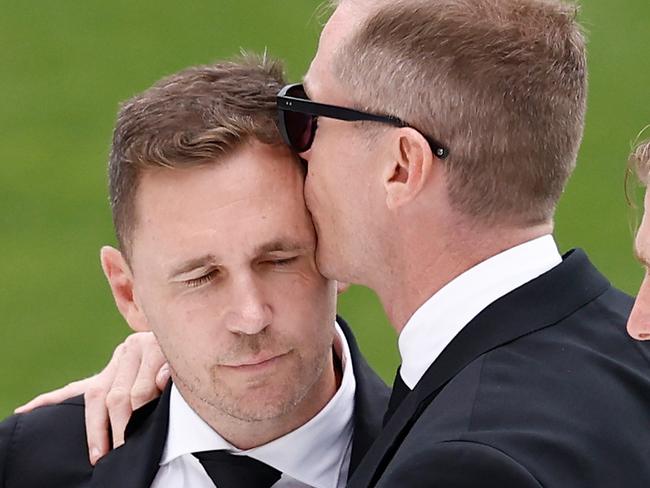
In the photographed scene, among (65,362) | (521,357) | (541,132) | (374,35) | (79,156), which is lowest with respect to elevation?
(65,362)

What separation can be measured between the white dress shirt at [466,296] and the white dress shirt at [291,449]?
1.49 ft

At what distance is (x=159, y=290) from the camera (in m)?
4.22

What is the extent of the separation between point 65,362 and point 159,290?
16.6 ft

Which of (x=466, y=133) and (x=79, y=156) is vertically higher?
(x=466, y=133)

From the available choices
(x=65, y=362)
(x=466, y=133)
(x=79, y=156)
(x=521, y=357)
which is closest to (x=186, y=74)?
(x=466, y=133)

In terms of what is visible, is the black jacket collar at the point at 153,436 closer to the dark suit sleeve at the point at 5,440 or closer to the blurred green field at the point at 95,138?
the dark suit sleeve at the point at 5,440


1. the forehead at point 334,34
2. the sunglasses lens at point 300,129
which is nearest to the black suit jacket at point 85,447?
the sunglasses lens at point 300,129

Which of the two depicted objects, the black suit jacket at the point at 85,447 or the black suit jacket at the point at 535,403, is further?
the black suit jacket at the point at 85,447

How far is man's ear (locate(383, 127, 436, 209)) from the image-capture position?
3.84 m

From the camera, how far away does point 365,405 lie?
4.35m

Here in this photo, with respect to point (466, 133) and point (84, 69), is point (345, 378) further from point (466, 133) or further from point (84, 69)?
point (84, 69)

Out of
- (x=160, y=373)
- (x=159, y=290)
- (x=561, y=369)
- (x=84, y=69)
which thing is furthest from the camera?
(x=84, y=69)

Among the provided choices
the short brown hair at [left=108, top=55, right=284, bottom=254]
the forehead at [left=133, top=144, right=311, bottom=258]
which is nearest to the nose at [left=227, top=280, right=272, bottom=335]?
the forehead at [left=133, top=144, right=311, bottom=258]

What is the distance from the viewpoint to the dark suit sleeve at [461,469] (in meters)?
3.32
